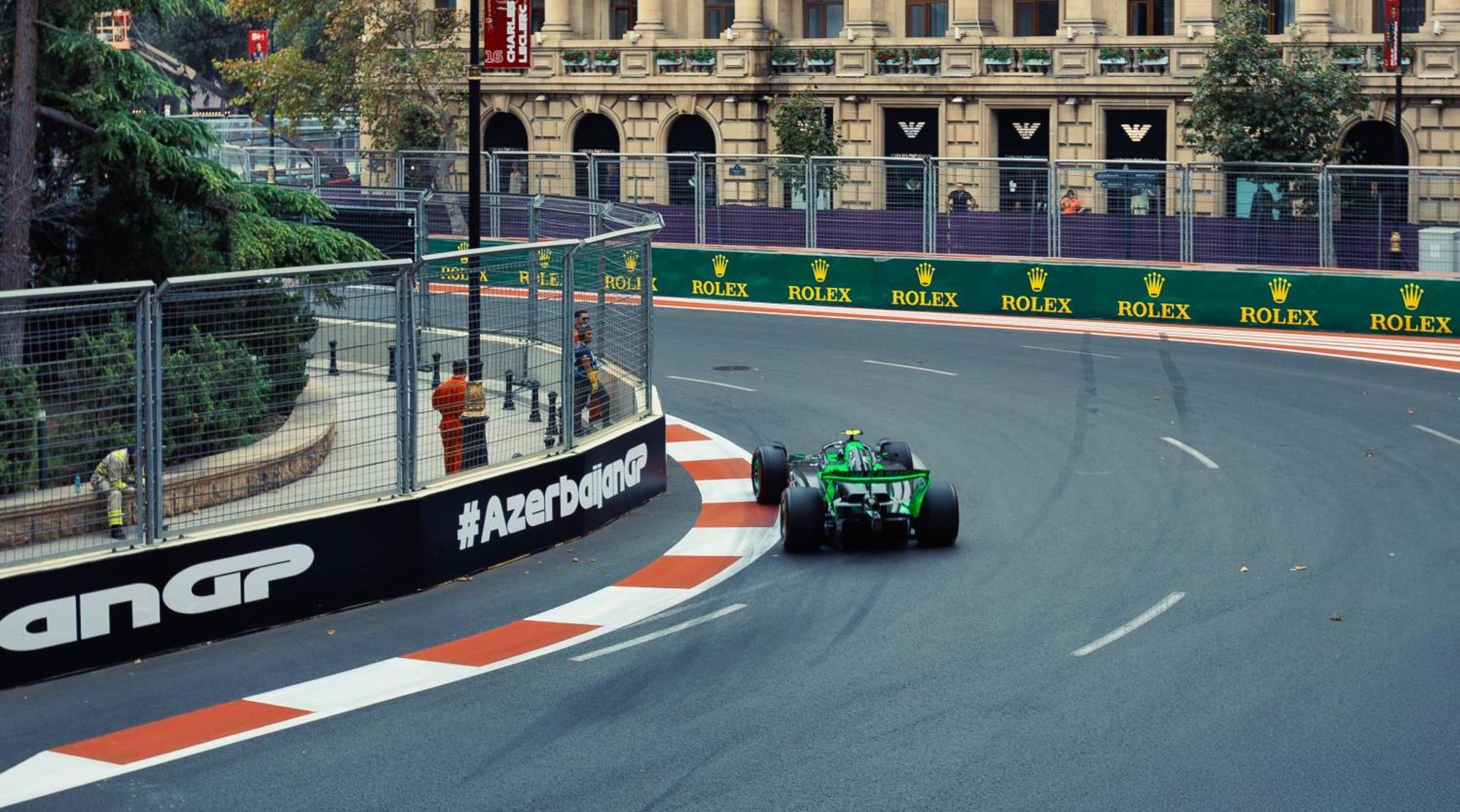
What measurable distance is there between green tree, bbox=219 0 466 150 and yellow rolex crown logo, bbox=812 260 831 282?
17.3 metres

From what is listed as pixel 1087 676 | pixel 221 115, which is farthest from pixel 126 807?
pixel 221 115

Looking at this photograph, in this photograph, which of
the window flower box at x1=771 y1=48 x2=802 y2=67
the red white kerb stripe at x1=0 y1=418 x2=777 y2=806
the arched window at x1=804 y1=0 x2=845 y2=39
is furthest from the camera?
the arched window at x1=804 y1=0 x2=845 y2=39

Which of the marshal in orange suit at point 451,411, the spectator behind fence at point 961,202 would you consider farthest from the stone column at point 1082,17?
the marshal in orange suit at point 451,411

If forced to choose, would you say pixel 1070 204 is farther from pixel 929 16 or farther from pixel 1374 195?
pixel 929 16

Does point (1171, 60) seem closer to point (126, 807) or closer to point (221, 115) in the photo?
point (221, 115)

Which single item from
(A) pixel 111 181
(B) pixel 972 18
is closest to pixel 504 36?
(A) pixel 111 181

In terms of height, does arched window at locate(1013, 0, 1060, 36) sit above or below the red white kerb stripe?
above

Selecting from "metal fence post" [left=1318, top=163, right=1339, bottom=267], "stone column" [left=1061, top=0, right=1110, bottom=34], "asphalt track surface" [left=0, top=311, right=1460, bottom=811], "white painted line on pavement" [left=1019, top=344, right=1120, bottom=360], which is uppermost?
"stone column" [left=1061, top=0, right=1110, bottom=34]

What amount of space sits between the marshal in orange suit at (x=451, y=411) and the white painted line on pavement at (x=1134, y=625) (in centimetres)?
537

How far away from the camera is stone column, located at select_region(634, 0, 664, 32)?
57500 mm

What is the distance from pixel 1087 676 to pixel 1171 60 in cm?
3920

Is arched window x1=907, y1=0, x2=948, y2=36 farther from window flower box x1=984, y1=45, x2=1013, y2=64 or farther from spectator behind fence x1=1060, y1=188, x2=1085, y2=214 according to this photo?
spectator behind fence x1=1060, y1=188, x2=1085, y2=214

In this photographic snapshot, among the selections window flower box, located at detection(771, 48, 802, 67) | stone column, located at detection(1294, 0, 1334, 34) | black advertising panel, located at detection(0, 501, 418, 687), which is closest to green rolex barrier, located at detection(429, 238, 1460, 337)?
stone column, located at detection(1294, 0, 1334, 34)

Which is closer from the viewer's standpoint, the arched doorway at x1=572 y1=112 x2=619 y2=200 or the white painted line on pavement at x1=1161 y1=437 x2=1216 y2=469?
the white painted line on pavement at x1=1161 y1=437 x2=1216 y2=469
